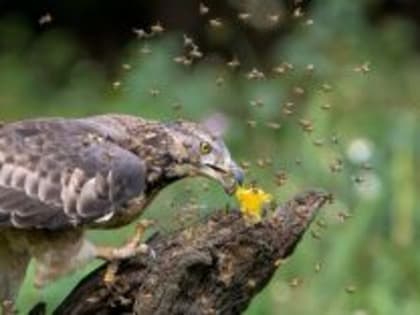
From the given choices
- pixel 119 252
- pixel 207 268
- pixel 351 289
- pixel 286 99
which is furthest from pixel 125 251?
pixel 286 99

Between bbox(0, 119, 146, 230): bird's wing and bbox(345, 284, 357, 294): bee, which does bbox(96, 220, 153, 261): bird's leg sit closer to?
bbox(0, 119, 146, 230): bird's wing

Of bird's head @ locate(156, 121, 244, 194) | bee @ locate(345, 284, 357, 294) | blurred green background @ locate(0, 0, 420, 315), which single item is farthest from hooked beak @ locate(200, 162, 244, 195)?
bee @ locate(345, 284, 357, 294)

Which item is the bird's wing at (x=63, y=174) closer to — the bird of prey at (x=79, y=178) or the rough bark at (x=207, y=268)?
the bird of prey at (x=79, y=178)

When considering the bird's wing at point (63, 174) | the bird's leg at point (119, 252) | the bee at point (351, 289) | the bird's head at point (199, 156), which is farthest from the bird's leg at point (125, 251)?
the bee at point (351, 289)

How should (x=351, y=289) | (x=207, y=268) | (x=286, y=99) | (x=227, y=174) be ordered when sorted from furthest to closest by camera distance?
(x=286, y=99), (x=351, y=289), (x=227, y=174), (x=207, y=268)

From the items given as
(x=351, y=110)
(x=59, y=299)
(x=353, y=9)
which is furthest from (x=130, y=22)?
(x=59, y=299)

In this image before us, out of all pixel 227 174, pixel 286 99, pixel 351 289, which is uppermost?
pixel 227 174

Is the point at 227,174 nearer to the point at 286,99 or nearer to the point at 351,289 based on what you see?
the point at 351,289

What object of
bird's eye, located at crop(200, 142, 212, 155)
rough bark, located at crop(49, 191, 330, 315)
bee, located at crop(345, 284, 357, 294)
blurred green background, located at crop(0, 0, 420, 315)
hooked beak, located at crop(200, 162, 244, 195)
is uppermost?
bird's eye, located at crop(200, 142, 212, 155)
